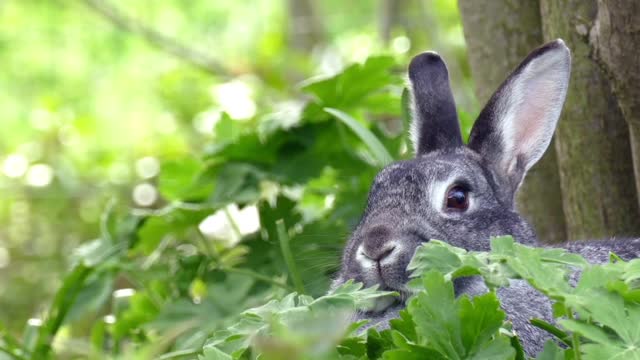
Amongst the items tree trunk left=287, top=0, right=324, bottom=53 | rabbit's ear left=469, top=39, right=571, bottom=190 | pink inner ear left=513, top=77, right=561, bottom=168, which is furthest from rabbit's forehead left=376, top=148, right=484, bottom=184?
tree trunk left=287, top=0, right=324, bottom=53

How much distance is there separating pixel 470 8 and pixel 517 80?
710mm

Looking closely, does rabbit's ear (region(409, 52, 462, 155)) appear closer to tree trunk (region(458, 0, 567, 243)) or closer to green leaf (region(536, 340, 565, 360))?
tree trunk (region(458, 0, 567, 243))

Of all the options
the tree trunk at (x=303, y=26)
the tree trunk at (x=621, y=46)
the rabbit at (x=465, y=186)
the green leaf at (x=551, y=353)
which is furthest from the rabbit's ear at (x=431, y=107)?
the tree trunk at (x=303, y=26)

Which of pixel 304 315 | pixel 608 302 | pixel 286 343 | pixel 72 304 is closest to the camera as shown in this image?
pixel 286 343

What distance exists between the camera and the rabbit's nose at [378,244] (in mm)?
3455

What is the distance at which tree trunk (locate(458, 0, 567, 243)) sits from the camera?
455cm

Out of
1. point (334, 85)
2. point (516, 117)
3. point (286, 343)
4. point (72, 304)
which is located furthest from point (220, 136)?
point (286, 343)

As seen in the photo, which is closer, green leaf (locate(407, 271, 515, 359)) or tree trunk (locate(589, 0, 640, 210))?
green leaf (locate(407, 271, 515, 359))

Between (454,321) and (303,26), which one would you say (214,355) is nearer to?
(454,321)

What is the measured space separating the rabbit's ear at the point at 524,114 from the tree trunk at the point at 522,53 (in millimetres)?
399

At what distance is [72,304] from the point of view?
4.41 m

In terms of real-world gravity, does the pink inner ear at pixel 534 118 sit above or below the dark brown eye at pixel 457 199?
above

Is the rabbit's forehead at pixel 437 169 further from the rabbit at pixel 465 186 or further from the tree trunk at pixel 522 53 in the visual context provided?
the tree trunk at pixel 522 53

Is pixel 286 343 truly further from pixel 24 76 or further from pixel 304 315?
pixel 24 76
